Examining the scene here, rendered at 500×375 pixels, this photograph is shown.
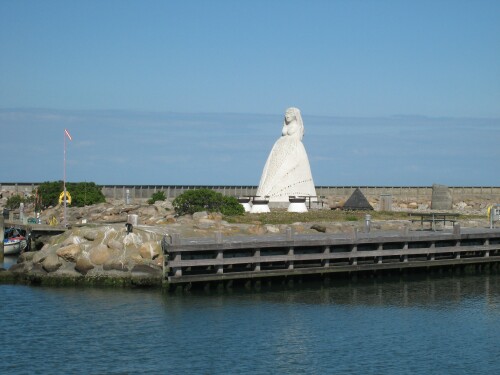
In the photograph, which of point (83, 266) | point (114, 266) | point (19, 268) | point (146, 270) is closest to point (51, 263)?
point (83, 266)

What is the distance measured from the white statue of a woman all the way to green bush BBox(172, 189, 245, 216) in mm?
8596

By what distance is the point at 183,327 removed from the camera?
28531 millimetres

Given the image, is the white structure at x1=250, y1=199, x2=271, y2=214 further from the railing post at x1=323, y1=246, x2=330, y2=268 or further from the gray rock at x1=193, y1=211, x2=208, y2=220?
the railing post at x1=323, y1=246, x2=330, y2=268

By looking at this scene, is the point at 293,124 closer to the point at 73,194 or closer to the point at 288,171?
the point at 288,171

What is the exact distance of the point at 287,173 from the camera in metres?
61.2

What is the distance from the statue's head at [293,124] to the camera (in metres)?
62.8

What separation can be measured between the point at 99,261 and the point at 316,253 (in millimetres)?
8486

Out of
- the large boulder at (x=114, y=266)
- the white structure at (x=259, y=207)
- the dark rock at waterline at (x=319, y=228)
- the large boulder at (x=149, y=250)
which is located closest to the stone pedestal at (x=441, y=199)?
the white structure at (x=259, y=207)

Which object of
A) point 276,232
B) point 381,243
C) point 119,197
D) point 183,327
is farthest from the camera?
point 119,197

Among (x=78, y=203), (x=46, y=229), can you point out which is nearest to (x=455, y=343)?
(x=46, y=229)

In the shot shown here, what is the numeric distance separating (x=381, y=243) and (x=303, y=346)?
13.2 meters

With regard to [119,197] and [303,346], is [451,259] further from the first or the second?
[119,197]

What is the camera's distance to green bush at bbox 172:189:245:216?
51281 mm

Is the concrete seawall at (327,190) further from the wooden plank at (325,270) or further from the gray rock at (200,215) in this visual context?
the wooden plank at (325,270)
